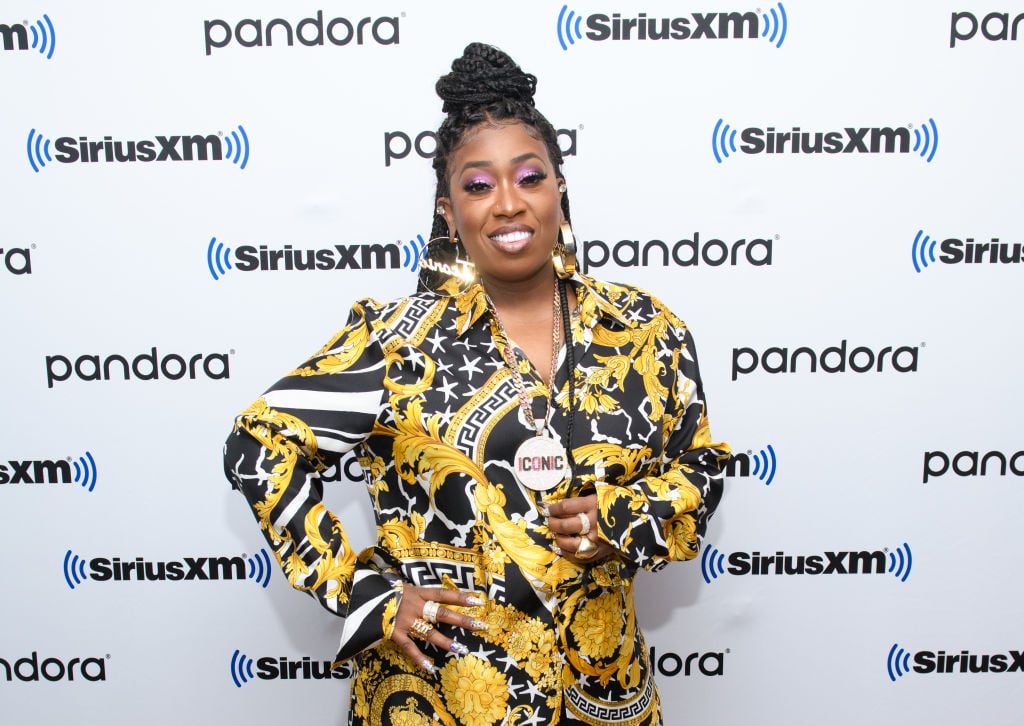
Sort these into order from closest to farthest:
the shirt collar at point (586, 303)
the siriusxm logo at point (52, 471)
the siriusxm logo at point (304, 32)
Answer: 1. the shirt collar at point (586, 303)
2. the siriusxm logo at point (304, 32)
3. the siriusxm logo at point (52, 471)

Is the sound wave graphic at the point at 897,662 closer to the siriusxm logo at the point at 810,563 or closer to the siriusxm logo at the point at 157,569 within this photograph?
the siriusxm logo at the point at 810,563

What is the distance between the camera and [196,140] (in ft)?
6.66

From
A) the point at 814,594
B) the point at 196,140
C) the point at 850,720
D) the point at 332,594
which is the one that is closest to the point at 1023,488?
the point at 814,594

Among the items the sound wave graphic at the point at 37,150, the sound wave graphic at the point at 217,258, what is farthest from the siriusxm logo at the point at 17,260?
the sound wave graphic at the point at 217,258

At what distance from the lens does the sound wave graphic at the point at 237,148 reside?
6.64 feet

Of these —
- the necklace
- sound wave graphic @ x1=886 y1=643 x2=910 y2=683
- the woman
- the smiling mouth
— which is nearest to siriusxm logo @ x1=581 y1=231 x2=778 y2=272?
the woman

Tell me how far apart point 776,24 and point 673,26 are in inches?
10.7

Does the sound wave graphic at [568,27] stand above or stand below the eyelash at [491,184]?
above

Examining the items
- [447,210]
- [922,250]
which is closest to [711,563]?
[922,250]

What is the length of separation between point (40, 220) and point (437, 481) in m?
1.48

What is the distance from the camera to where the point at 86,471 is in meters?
2.20

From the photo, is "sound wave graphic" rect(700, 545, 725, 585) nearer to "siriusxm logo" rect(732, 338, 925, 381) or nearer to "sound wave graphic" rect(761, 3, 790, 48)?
"siriusxm logo" rect(732, 338, 925, 381)

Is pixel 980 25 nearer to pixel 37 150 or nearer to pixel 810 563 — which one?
pixel 810 563

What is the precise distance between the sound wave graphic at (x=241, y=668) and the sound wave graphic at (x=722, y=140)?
2.04m
